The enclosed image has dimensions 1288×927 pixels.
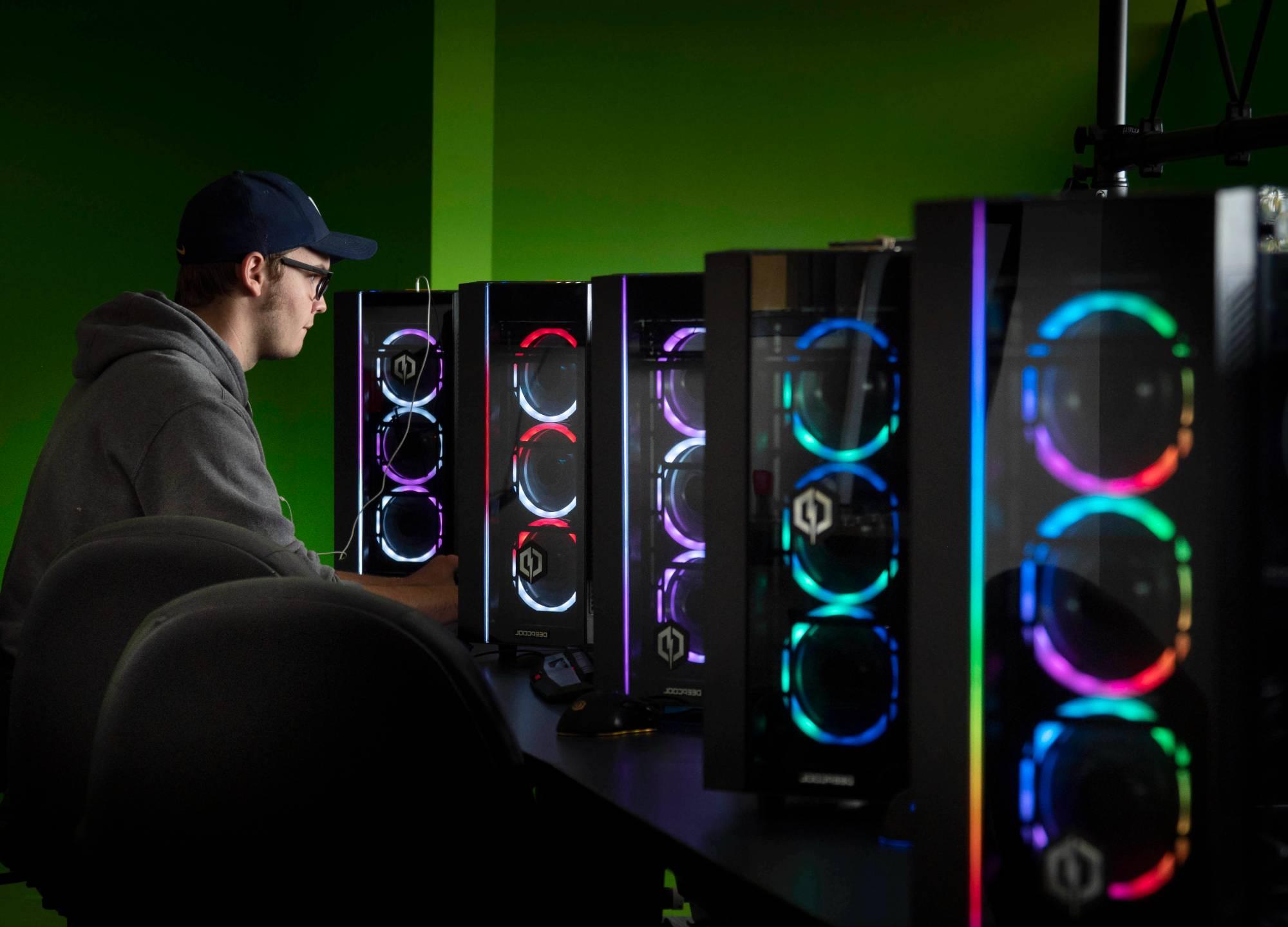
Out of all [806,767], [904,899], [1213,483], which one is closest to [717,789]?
[806,767]

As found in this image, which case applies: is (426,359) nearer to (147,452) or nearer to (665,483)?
(147,452)

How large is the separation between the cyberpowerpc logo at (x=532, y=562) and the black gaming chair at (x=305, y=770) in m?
0.90

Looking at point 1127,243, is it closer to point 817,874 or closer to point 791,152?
point 817,874

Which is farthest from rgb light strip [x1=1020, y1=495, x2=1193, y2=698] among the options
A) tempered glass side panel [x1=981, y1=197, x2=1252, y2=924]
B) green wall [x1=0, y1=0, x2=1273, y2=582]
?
green wall [x1=0, y1=0, x2=1273, y2=582]

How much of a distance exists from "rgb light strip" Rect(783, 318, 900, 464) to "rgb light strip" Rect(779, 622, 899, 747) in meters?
0.14

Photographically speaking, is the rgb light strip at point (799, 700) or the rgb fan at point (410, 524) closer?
the rgb light strip at point (799, 700)

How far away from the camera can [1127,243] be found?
69 cm

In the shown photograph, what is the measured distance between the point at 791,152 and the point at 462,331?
205 centimetres

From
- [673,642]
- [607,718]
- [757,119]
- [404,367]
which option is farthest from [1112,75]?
[607,718]

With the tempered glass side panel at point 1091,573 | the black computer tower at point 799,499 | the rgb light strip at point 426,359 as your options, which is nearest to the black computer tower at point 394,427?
the rgb light strip at point 426,359

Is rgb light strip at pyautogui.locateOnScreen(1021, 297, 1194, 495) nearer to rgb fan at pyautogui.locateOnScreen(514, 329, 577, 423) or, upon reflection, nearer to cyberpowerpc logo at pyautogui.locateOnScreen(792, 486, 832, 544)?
cyberpowerpc logo at pyautogui.locateOnScreen(792, 486, 832, 544)

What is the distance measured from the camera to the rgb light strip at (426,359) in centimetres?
197

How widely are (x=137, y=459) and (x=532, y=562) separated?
535mm

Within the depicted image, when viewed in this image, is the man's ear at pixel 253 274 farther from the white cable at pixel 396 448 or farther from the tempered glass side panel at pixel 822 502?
the tempered glass side panel at pixel 822 502
